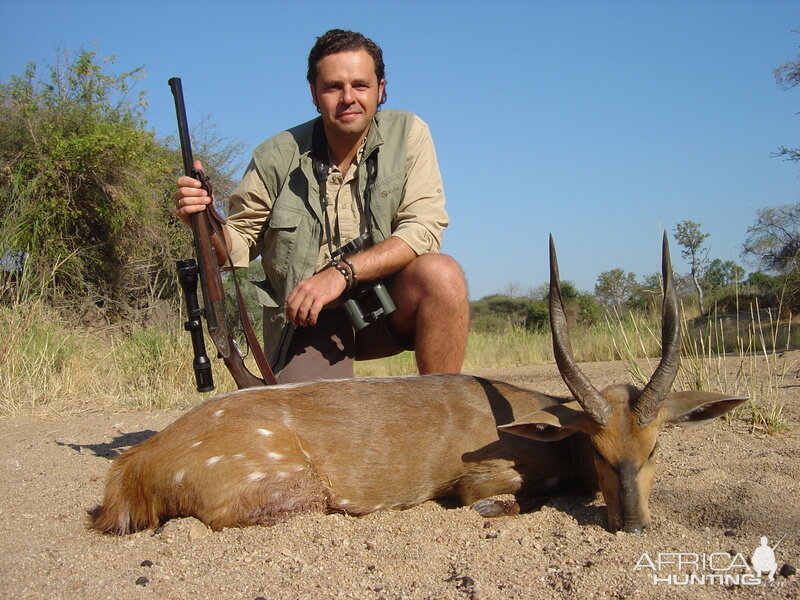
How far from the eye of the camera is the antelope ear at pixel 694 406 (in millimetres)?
3709

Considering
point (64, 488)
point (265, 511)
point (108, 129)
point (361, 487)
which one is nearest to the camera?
point (265, 511)

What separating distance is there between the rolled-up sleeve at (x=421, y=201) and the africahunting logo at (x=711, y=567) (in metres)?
2.70

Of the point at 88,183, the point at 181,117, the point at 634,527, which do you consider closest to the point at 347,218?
the point at 181,117

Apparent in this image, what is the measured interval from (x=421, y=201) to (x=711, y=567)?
3.16 meters

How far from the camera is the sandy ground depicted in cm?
267

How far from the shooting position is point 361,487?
374 cm

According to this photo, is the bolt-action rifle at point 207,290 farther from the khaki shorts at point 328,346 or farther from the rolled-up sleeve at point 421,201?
the rolled-up sleeve at point 421,201

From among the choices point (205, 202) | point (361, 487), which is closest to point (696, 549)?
point (361, 487)

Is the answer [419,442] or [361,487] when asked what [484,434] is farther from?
[361,487]

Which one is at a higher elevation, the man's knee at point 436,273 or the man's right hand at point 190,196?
the man's right hand at point 190,196

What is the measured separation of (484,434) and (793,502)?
5.03ft

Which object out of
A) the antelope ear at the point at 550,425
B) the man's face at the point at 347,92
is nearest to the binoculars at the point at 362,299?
the man's face at the point at 347,92

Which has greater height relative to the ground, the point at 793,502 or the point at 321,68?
the point at 321,68

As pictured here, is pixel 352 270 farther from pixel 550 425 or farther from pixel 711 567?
pixel 711 567
